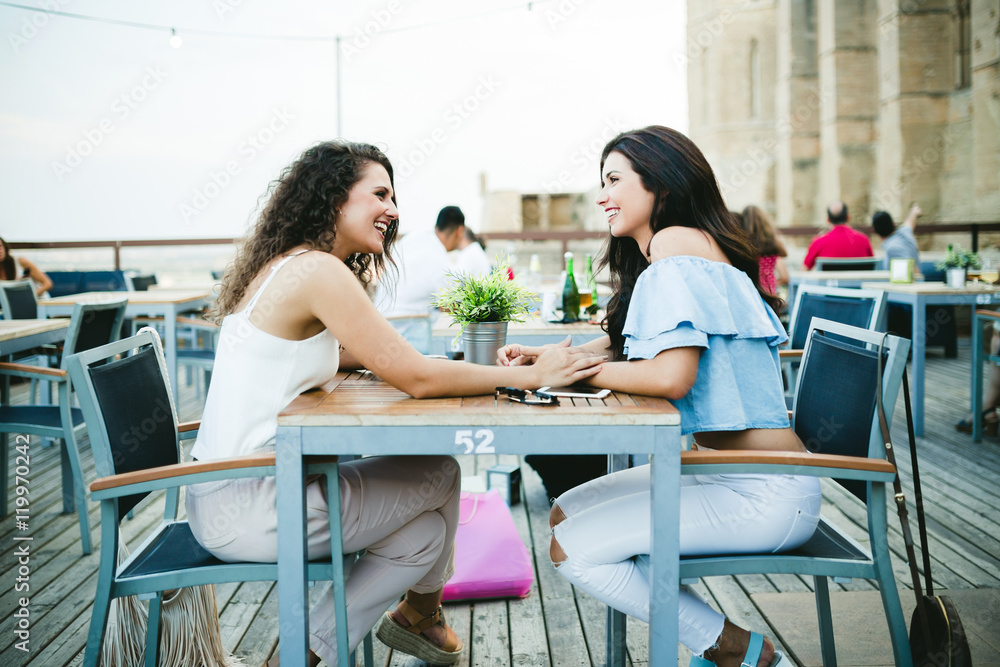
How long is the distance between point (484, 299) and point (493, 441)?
18.7 inches

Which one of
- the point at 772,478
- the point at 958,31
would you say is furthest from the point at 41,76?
the point at 958,31

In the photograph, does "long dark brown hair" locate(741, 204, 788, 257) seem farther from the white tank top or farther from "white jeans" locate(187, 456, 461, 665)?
the white tank top

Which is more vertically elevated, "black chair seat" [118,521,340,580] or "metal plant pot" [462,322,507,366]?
"metal plant pot" [462,322,507,366]

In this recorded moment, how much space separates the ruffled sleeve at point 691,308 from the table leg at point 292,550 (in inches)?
27.6

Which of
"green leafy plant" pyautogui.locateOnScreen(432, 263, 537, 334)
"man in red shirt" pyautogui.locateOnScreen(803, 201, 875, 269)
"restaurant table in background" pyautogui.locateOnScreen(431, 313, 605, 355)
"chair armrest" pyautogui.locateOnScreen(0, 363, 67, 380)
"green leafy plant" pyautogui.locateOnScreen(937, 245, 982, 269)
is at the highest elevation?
"man in red shirt" pyautogui.locateOnScreen(803, 201, 875, 269)

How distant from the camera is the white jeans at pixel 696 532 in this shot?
1389 millimetres

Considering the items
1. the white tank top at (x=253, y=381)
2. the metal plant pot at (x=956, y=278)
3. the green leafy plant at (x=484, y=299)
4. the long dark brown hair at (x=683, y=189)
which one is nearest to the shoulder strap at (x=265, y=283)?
the white tank top at (x=253, y=381)

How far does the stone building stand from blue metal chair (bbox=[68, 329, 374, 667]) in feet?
47.0

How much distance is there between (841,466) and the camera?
1.33 m

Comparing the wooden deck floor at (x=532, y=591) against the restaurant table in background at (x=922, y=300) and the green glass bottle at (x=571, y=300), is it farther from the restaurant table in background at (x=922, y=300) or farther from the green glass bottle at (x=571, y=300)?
the green glass bottle at (x=571, y=300)

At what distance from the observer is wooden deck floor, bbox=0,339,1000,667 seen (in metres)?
1.98

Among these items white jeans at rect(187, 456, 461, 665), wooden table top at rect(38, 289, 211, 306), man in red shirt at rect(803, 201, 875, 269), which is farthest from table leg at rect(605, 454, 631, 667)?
man in red shirt at rect(803, 201, 875, 269)

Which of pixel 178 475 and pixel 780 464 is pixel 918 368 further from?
pixel 178 475

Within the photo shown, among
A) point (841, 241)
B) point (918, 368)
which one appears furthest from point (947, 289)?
point (841, 241)
